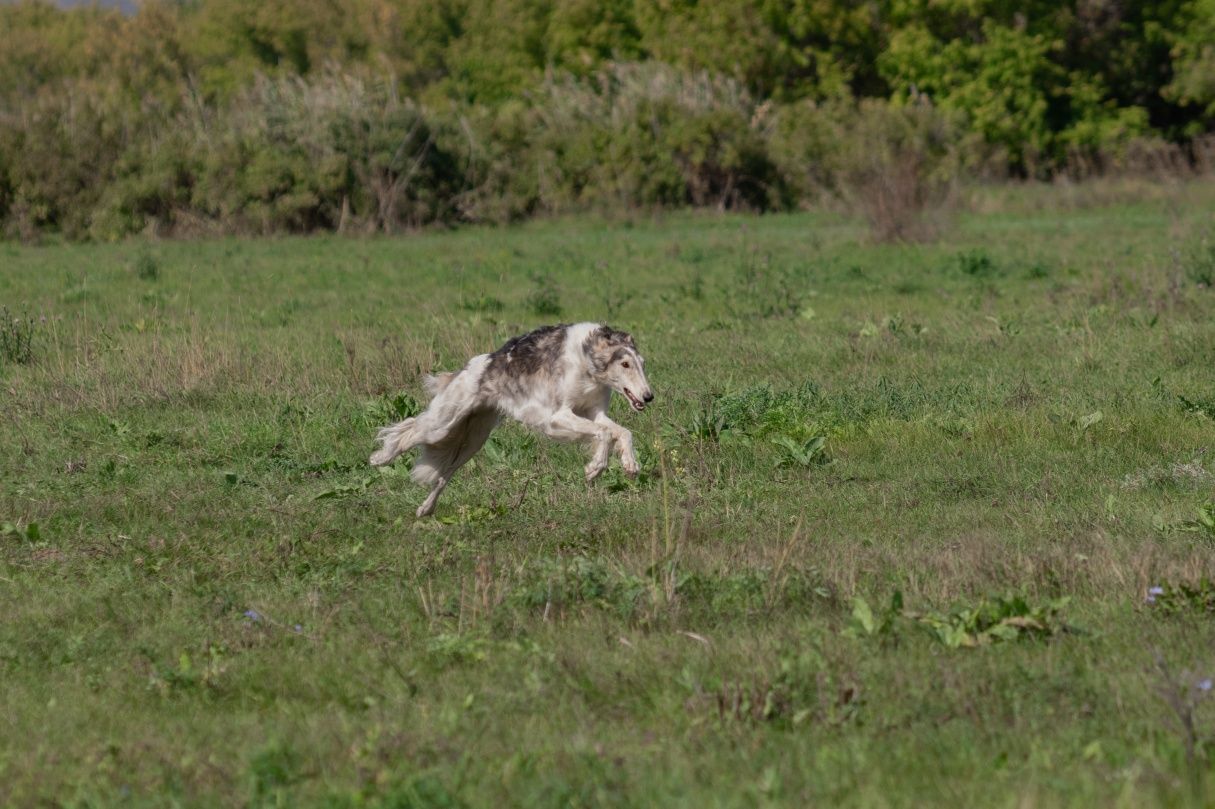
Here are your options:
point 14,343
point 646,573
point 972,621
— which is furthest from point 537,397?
point 14,343

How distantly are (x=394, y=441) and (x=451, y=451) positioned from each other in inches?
16.7

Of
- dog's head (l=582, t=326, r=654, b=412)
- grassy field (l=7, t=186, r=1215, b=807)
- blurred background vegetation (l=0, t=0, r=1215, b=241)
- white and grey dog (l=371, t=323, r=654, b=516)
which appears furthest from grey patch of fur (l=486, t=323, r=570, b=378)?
blurred background vegetation (l=0, t=0, r=1215, b=241)

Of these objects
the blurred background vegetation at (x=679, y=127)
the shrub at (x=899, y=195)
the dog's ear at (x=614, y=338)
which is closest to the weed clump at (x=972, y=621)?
the dog's ear at (x=614, y=338)

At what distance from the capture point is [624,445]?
9.23 metres

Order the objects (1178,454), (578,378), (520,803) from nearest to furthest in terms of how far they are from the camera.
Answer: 1. (520,803)
2. (578,378)
3. (1178,454)

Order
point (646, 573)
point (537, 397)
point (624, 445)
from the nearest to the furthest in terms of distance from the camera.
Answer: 1. point (646, 573)
2. point (624, 445)
3. point (537, 397)

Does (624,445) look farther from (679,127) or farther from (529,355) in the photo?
(679,127)

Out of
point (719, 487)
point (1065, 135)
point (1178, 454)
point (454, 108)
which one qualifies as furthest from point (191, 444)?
point (1065, 135)

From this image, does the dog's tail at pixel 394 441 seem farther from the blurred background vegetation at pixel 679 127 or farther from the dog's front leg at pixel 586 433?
the blurred background vegetation at pixel 679 127

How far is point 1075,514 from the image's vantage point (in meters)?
8.67

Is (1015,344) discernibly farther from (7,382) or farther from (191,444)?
(7,382)

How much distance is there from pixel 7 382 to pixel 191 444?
2797 mm

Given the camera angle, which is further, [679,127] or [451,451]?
[679,127]

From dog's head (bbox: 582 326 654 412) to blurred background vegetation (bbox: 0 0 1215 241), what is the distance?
1499 cm
